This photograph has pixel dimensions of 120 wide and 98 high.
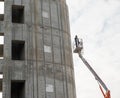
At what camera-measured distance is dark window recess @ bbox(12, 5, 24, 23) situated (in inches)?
1708

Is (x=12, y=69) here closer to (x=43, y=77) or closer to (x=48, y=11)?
(x=43, y=77)

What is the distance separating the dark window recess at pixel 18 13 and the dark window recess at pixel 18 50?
3601 mm

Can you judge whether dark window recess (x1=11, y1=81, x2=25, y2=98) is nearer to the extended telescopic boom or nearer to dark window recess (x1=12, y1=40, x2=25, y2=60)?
dark window recess (x1=12, y1=40, x2=25, y2=60)

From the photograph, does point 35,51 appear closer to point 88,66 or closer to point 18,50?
point 18,50

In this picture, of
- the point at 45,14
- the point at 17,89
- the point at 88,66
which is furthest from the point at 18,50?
the point at 88,66

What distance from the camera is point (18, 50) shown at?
43562 millimetres

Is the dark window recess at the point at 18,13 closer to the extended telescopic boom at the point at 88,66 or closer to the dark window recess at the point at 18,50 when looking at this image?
the dark window recess at the point at 18,50

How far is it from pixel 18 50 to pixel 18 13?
537cm

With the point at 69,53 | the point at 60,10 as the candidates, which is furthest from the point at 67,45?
the point at 60,10

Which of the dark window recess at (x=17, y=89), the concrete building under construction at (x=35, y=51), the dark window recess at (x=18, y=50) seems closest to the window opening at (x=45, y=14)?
the concrete building under construction at (x=35, y=51)

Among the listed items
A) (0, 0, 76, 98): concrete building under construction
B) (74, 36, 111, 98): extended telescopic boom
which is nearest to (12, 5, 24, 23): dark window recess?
(0, 0, 76, 98): concrete building under construction

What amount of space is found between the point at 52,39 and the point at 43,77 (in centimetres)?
565

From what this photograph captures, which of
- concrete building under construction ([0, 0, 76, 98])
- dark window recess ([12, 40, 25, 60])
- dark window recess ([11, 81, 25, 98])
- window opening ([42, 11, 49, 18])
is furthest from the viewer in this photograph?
window opening ([42, 11, 49, 18])

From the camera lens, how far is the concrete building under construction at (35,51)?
1532 inches
